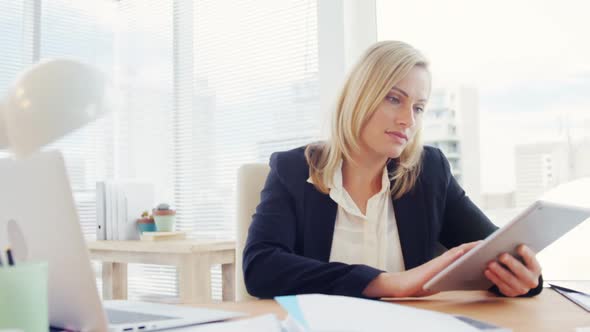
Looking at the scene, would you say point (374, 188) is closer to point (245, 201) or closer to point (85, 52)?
point (245, 201)

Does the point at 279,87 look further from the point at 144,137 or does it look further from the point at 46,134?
the point at 46,134

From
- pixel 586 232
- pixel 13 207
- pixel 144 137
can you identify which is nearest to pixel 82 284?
pixel 13 207

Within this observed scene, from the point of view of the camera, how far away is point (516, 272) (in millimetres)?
1011

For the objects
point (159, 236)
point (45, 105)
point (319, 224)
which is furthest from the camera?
point (159, 236)

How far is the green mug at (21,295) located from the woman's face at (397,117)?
1081 millimetres

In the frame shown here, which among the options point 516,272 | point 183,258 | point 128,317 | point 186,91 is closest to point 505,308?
point 516,272

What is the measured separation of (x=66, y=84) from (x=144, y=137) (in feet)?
9.93

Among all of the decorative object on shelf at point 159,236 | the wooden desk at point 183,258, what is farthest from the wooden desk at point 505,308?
the decorative object on shelf at point 159,236

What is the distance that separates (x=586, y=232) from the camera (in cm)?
200

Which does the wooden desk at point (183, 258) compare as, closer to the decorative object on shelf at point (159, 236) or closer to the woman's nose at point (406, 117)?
the decorative object on shelf at point (159, 236)

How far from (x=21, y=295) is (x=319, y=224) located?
0.95 metres

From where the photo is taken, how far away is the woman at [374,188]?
144cm

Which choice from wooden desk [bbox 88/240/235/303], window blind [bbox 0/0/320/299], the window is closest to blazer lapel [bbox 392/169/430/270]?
the window

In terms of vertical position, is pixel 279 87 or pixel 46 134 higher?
pixel 279 87
